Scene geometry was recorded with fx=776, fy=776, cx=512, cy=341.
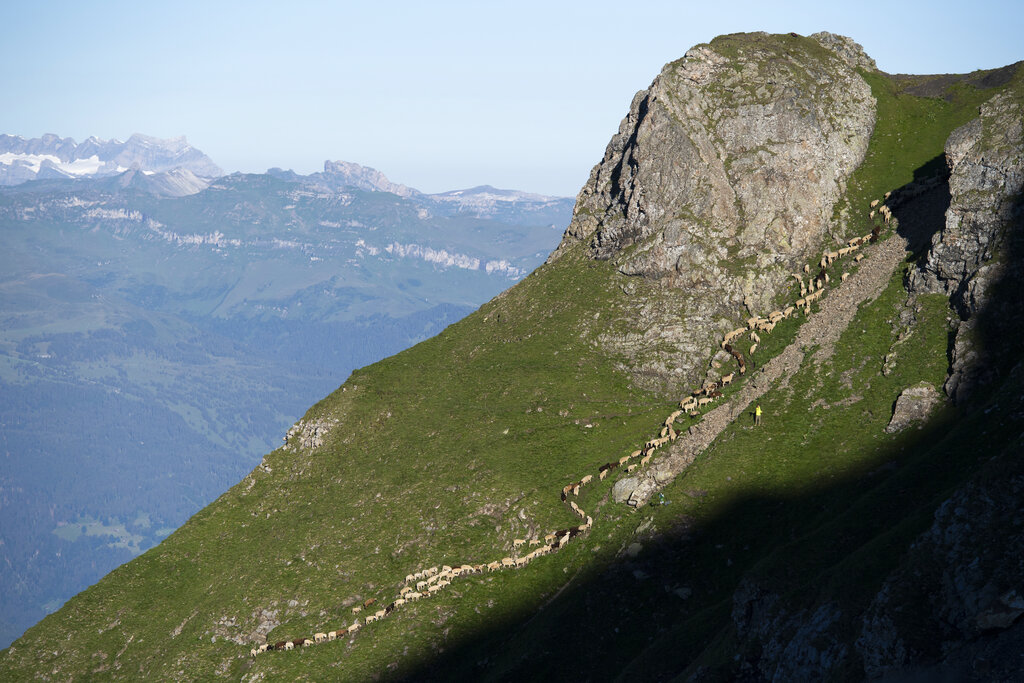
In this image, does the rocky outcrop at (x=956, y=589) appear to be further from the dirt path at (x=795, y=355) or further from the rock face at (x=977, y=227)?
the dirt path at (x=795, y=355)

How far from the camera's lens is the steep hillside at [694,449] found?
135 ft

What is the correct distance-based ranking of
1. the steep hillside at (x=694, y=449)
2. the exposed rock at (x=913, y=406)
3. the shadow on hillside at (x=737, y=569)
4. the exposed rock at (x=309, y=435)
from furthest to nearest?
1. the exposed rock at (x=309, y=435)
2. the exposed rock at (x=913, y=406)
3. the steep hillside at (x=694, y=449)
4. the shadow on hillside at (x=737, y=569)

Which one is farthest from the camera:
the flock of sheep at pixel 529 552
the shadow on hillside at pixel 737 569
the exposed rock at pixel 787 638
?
the flock of sheep at pixel 529 552

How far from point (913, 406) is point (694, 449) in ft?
59.1

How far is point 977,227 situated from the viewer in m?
67.2

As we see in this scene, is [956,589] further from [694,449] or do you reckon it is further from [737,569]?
[694,449]

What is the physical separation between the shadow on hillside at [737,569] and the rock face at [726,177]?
92.1 feet

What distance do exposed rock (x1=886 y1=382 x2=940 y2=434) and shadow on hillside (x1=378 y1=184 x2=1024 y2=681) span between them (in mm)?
1946

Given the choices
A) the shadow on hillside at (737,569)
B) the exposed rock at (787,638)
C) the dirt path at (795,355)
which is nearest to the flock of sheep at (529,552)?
the dirt path at (795,355)

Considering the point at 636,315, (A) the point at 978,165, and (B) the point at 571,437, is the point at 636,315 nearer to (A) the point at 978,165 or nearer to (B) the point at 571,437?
(B) the point at 571,437

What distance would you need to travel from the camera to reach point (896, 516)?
43.4m

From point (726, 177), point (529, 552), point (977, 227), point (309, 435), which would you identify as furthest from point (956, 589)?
point (309, 435)

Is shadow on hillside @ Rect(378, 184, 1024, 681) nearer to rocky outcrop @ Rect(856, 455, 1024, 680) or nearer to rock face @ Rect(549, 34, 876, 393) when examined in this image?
rocky outcrop @ Rect(856, 455, 1024, 680)

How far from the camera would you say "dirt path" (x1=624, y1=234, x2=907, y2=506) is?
221 feet
